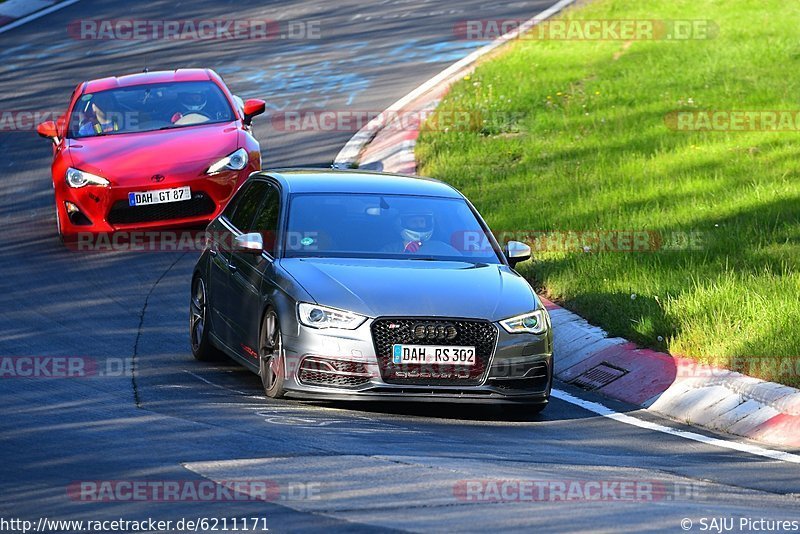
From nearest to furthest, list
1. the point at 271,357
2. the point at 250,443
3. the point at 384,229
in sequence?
the point at 250,443, the point at 271,357, the point at 384,229

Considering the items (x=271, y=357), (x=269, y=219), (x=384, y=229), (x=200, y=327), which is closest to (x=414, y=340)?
(x=271, y=357)

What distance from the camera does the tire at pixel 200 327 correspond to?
12.6m

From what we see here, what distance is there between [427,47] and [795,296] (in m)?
17.6

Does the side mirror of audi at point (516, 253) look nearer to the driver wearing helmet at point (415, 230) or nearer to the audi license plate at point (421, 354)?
the driver wearing helmet at point (415, 230)

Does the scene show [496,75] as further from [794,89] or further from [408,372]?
[408,372]

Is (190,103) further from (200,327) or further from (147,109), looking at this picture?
(200,327)

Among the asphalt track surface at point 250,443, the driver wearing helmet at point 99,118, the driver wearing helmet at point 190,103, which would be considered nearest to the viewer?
the asphalt track surface at point 250,443

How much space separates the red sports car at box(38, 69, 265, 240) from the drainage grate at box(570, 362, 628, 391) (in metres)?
6.05

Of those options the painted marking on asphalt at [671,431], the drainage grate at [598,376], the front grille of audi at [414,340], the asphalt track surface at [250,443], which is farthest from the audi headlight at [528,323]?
the drainage grate at [598,376]

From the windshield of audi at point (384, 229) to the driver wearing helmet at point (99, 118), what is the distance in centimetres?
685

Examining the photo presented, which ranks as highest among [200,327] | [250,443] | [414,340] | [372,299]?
[372,299]

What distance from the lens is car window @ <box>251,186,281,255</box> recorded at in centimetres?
1176

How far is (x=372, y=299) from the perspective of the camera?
34.5 feet

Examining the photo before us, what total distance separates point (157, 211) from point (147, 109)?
6.22ft
